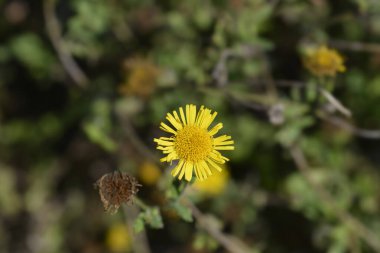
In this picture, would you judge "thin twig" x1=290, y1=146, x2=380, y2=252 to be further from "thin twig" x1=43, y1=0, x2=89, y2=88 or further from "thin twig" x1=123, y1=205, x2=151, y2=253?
"thin twig" x1=43, y1=0, x2=89, y2=88

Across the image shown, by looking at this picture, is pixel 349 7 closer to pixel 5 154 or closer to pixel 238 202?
pixel 238 202

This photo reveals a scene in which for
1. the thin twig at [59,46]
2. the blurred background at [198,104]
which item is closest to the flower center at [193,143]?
the blurred background at [198,104]

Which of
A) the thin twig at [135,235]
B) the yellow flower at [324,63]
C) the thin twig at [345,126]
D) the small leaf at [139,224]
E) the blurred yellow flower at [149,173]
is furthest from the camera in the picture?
the blurred yellow flower at [149,173]

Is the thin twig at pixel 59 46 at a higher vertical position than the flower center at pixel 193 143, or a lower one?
higher

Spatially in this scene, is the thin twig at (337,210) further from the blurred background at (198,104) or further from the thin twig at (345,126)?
the thin twig at (345,126)

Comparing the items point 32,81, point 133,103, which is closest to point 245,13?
point 133,103

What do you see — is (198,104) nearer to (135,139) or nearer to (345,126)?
(135,139)

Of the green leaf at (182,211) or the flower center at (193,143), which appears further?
the green leaf at (182,211)
